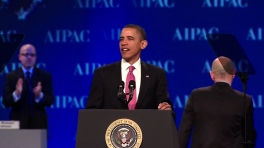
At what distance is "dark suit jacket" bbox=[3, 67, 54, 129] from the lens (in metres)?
6.86

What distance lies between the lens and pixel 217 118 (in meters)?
4.88

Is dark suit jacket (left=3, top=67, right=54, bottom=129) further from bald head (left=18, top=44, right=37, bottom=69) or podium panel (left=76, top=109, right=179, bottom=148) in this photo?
podium panel (left=76, top=109, right=179, bottom=148)

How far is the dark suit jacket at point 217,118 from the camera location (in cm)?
487

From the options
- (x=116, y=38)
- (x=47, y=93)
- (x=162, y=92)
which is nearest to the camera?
(x=162, y=92)

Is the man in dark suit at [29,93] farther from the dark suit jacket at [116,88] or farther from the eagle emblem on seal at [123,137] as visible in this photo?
the eagle emblem on seal at [123,137]

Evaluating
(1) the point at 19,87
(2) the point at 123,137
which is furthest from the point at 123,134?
(1) the point at 19,87

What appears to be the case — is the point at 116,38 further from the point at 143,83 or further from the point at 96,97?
the point at 96,97

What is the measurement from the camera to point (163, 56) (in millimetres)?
7746

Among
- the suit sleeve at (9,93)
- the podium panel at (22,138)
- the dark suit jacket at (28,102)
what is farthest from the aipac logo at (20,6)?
the podium panel at (22,138)

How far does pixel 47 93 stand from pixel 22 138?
9.12 feet

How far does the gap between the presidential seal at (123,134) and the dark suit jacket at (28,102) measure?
3533 mm

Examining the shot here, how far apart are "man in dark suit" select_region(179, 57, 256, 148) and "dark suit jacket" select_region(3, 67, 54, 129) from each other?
2.31 m

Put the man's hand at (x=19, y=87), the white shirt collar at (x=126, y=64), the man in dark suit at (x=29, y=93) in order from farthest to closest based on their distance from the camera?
the man in dark suit at (x=29, y=93) → the man's hand at (x=19, y=87) → the white shirt collar at (x=126, y=64)

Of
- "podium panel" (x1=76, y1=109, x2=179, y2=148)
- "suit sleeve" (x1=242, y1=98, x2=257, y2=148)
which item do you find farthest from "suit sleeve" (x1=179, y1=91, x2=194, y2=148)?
"podium panel" (x1=76, y1=109, x2=179, y2=148)
